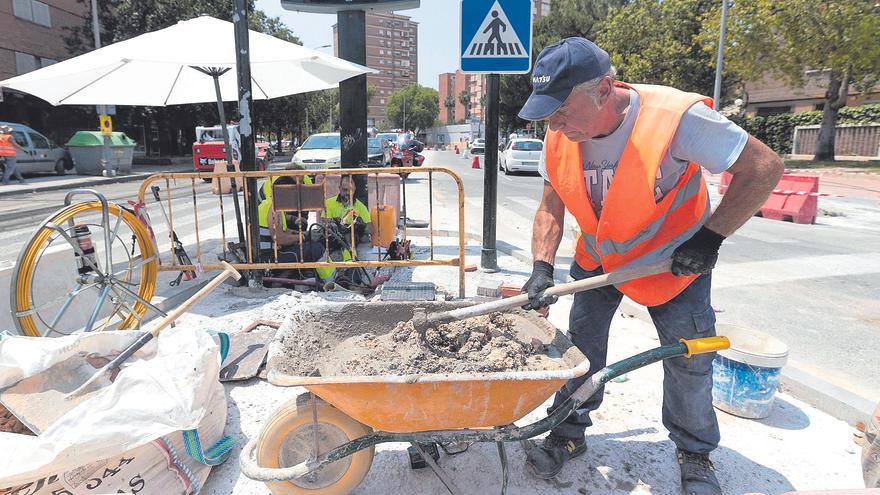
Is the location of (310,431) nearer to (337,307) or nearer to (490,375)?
(337,307)

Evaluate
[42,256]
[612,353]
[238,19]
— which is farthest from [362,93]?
[612,353]

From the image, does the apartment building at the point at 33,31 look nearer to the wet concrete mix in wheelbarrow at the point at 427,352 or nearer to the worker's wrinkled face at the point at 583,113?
the wet concrete mix in wheelbarrow at the point at 427,352

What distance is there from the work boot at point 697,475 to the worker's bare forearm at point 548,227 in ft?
3.76

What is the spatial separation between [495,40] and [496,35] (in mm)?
47

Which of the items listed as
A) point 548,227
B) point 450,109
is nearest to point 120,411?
point 548,227

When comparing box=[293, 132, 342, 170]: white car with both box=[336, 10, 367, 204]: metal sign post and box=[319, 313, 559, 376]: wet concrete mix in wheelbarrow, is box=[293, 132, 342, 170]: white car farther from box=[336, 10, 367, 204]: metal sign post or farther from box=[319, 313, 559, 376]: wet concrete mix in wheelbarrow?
box=[319, 313, 559, 376]: wet concrete mix in wheelbarrow

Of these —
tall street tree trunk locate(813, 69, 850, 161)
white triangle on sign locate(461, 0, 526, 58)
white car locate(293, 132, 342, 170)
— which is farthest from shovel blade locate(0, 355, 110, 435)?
tall street tree trunk locate(813, 69, 850, 161)

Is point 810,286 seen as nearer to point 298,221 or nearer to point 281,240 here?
point 298,221

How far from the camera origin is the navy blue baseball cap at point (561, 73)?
1.97 meters

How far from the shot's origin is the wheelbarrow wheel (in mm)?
2197

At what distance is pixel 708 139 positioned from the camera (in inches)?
78.9

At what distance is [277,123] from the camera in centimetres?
3794

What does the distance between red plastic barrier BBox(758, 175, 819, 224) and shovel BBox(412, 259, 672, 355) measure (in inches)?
353

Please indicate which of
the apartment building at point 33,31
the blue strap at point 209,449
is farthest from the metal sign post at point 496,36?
the apartment building at point 33,31
